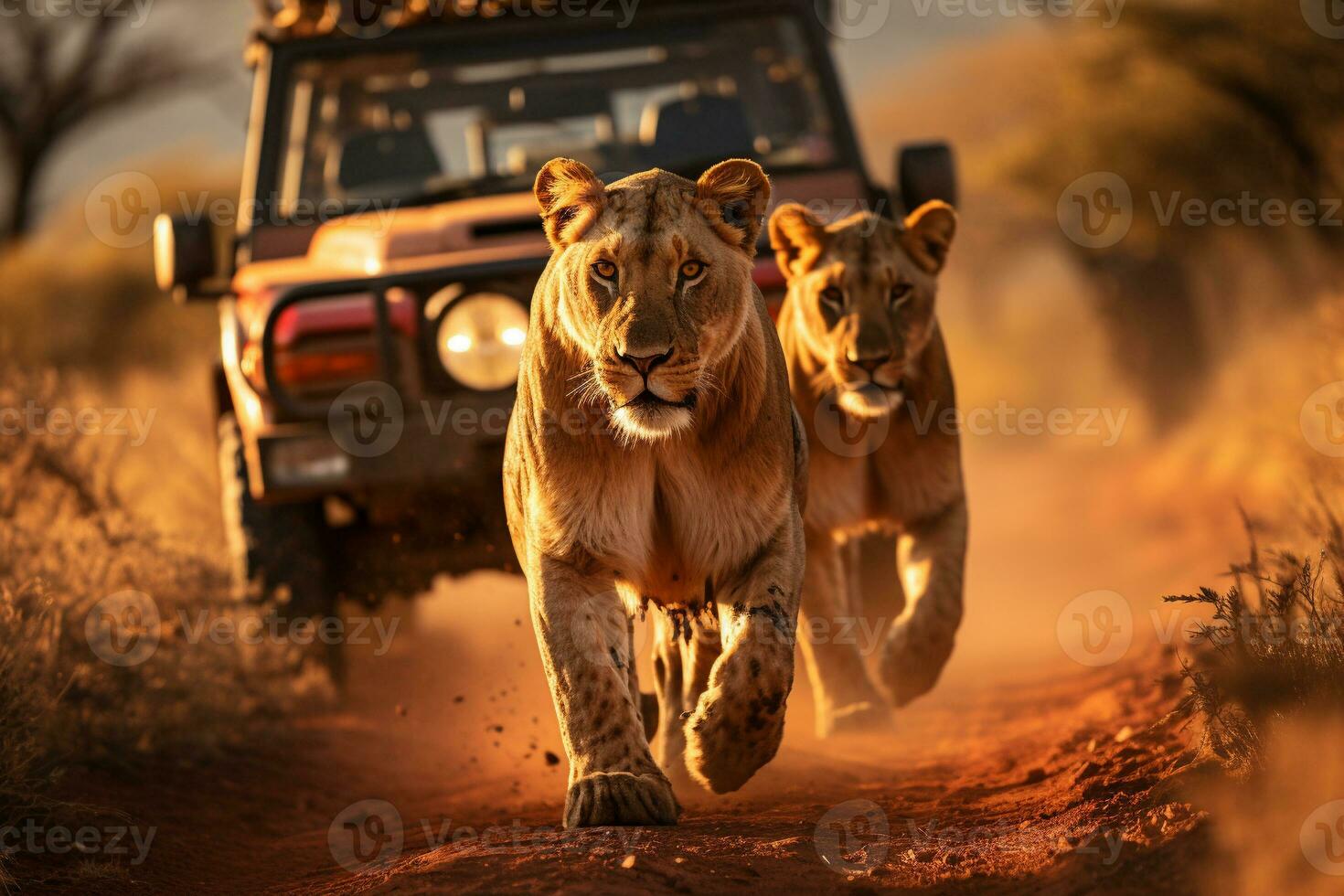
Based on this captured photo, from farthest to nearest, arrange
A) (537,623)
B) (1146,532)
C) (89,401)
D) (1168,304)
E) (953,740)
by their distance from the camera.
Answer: (1168,304)
(1146,532)
(89,401)
(953,740)
(537,623)

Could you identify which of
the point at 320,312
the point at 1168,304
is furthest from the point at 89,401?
the point at 1168,304

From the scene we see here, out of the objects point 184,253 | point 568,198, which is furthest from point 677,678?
point 184,253

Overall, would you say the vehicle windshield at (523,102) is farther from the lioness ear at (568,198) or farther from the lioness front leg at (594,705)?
the lioness front leg at (594,705)

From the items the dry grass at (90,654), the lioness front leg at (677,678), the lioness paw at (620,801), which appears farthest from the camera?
the dry grass at (90,654)

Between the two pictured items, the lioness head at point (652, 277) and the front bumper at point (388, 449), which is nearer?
the lioness head at point (652, 277)

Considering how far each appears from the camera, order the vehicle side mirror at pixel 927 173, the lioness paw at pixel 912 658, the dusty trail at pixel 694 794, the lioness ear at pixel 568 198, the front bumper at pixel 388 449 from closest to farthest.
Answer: the dusty trail at pixel 694 794 < the lioness ear at pixel 568 198 < the lioness paw at pixel 912 658 < the front bumper at pixel 388 449 < the vehicle side mirror at pixel 927 173

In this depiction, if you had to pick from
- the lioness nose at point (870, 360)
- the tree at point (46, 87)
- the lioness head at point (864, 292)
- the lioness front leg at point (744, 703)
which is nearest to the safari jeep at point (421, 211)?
the lioness head at point (864, 292)

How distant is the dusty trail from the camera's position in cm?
328

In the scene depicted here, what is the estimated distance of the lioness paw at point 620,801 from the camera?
3502mm

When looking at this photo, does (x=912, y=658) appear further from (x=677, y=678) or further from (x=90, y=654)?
(x=90, y=654)

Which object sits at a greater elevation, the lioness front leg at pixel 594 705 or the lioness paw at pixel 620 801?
the lioness front leg at pixel 594 705

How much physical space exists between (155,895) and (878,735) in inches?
79.2

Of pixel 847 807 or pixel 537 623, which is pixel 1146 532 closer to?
pixel 847 807

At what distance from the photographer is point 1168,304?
56.0 ft
